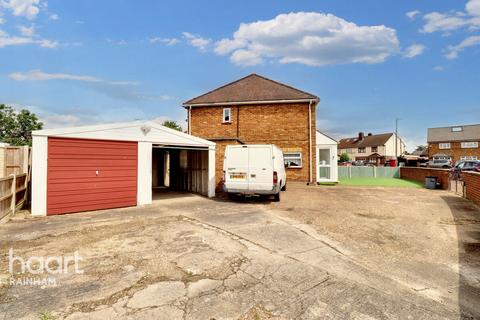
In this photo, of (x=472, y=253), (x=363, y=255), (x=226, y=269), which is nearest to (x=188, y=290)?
(x=226, y=269)

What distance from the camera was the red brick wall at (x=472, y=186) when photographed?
10.9 meters

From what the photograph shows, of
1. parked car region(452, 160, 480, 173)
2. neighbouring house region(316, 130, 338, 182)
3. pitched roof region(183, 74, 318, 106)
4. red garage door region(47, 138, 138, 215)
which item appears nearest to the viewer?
red garage door region(47, 138, 138, 215)

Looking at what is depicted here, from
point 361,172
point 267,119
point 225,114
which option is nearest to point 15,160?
point 225,114

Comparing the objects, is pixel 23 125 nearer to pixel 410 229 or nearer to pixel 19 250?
pixel 19 250

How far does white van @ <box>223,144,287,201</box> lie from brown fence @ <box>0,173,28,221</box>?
7.10 meters

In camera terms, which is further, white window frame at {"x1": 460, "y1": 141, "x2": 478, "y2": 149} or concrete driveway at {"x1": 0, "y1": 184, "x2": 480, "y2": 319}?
white window frame at {"x1": 460, "y1": 141, "x2": 478, "y2": 149}

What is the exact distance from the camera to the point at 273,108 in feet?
62.4

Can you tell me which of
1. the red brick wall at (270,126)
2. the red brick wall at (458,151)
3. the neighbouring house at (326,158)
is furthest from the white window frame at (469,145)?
the red brick wall at (270,126)

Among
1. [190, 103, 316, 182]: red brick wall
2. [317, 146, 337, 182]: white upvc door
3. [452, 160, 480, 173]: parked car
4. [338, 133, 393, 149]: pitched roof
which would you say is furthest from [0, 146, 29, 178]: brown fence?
[338, 133, 393, 149]: pitched roof

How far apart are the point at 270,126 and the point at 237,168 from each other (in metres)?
8.97

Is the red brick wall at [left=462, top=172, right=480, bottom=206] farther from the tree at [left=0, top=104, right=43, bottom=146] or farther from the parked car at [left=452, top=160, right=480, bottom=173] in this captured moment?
the tree at [left=0, top=104, right=43, bottom=146]

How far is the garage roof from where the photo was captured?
8823 mm

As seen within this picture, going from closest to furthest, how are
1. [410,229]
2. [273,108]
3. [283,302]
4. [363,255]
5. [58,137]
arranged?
[283,302], [363,255], [410,229], [58,137], [273,108]

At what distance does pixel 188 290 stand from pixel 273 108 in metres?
16.6
